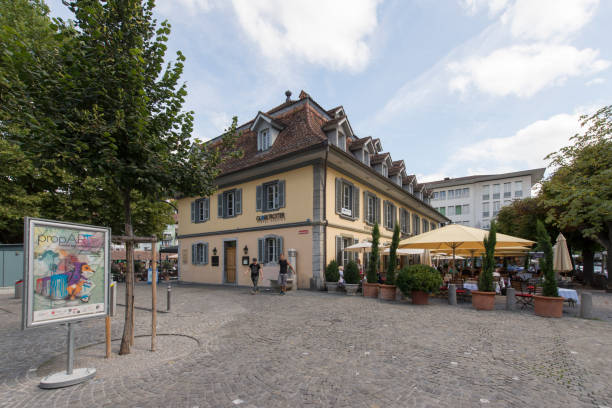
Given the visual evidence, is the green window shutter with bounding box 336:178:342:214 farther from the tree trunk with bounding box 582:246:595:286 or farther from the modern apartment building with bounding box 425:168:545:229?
the modern apartment building with bounding box 425:168:545:229

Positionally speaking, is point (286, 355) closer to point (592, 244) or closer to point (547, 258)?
point (547, 258)

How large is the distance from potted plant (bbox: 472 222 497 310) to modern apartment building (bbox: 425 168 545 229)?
46.8 meters

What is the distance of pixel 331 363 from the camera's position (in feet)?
15.7

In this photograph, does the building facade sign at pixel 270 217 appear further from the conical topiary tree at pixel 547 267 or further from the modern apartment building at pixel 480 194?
the modern apartment building at pixel 480 194

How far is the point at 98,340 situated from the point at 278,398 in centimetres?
436

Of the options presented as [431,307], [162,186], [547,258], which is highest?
[162,186]

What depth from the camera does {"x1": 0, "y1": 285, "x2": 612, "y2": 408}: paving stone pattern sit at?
3727 mm

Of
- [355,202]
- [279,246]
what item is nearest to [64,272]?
[279,246]

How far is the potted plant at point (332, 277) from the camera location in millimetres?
13539

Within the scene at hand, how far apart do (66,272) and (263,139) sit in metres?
13.6

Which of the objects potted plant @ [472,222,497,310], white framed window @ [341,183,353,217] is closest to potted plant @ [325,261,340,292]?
white framed window @ [341,183,353,217]

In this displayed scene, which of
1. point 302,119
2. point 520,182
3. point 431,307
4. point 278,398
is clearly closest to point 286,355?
point 278,398

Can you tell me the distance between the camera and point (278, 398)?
3691 millimetres

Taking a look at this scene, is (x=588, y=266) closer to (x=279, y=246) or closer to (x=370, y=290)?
(x=370, y=290)
